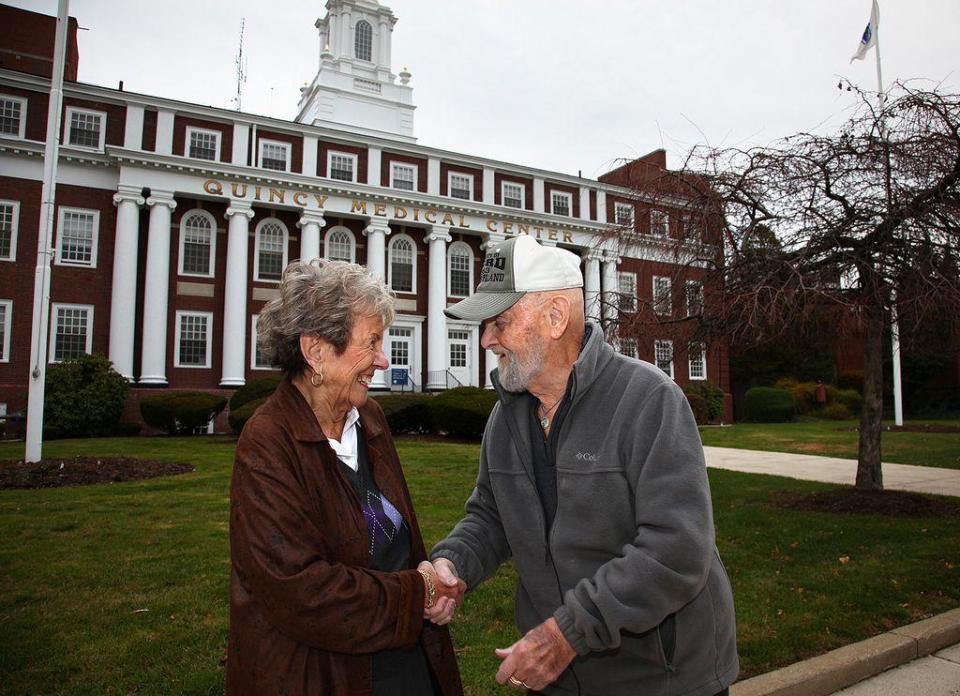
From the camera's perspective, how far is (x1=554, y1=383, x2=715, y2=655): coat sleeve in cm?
183

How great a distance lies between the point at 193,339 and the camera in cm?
2833

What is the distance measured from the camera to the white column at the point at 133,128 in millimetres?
27656

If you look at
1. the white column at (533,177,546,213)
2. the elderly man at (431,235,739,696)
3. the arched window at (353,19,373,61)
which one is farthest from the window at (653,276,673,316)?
the arched window at (353,19,373,61)

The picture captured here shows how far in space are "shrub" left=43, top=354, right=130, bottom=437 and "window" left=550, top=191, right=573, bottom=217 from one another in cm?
2518

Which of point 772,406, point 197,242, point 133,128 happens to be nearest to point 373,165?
point 197,242

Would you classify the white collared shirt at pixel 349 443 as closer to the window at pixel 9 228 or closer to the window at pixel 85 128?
the window at pixel 9 228

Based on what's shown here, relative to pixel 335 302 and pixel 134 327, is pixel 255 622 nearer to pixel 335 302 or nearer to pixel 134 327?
pixel 335 302

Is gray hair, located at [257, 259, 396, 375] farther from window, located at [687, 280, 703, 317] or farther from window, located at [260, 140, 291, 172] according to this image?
window, located at [260, 140, 291, 172]

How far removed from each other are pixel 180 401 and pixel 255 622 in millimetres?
22534

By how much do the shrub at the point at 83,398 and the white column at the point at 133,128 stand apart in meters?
10.1

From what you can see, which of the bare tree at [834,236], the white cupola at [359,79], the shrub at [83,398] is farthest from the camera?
the white cupola at [359,79]

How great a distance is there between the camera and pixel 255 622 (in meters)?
2.05

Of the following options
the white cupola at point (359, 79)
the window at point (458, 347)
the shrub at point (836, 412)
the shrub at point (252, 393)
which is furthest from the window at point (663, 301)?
the white cupola at point (359, 79)

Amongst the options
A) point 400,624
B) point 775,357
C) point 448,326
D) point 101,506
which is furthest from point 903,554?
point 775,357
